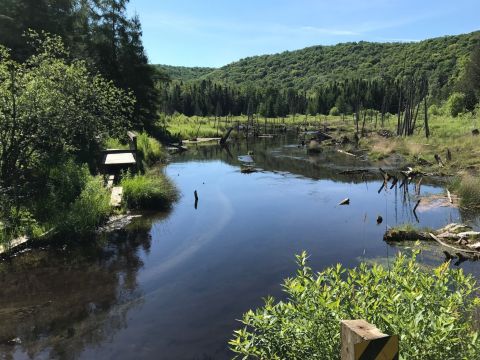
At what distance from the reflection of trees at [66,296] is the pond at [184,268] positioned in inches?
1.1

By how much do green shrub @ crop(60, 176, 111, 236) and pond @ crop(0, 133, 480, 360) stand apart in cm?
64

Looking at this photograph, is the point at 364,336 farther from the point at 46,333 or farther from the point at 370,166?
the point at 370,166

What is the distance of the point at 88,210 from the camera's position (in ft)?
49.5

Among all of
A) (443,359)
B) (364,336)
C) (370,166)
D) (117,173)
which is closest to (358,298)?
(443,359)

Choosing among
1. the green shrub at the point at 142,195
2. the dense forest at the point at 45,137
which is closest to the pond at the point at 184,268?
the green shrub at the point at 142,195

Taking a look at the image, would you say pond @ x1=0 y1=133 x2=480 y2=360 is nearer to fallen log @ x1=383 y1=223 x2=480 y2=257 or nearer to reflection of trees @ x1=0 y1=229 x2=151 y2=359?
reflection of trees @ x1=0 y1=229 x2=151 y2=359

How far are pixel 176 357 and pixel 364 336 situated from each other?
5.95 m

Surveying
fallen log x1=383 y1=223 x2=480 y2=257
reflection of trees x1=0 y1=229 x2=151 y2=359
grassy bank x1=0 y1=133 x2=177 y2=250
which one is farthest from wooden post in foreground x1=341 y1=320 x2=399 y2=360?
grassy bank x1=0 y1=133 x2=177 y2=250

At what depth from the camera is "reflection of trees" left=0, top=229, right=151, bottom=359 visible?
8.35 metres

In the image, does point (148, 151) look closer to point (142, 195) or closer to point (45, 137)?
point (142, 195)

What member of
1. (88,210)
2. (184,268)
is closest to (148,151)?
(88,210)

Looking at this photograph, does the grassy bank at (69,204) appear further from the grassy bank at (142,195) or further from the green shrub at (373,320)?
the green shrub at (373,320)

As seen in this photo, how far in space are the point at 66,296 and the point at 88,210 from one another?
536cm

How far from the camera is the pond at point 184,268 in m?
8.52
